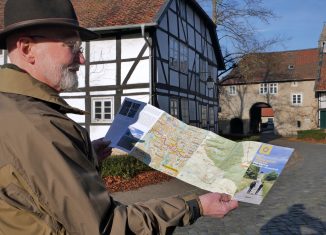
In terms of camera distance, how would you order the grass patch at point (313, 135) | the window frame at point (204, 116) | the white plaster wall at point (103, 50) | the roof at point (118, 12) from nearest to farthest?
the roof at point (118, 12) → the white plaster wall at point (103, 50) → the window frame at point (204, 116) → the grass patch at point (313, 135)

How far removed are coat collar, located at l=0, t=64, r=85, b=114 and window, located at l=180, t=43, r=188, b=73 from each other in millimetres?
18291

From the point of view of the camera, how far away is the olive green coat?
137 centimetres

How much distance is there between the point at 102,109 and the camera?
17062 mm

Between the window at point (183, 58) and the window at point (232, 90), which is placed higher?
the window at point (183, 58)

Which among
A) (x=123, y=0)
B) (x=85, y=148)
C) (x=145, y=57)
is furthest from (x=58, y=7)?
(x=123, y=0)

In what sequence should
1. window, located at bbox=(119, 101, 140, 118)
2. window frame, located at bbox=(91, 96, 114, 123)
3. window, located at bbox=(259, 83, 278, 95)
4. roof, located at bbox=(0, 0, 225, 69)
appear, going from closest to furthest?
1. window, located at bbox=(119, 101, 140, 118)
2. roof, located at bbox=(0, 0, 225, 69)
3. window frame, located at bbox=(91, 96, 114, 123)
4. window, located at bbox=(259, 83, 278, 95)

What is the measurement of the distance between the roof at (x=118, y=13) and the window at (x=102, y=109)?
8.80 ft

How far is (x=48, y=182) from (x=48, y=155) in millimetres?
85

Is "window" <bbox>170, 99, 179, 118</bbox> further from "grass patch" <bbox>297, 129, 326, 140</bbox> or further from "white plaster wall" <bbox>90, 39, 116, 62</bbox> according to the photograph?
"grass patch" <bbox>297, 129, 326, 140</bbox>

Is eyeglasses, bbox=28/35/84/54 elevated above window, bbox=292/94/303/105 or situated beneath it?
elevated above

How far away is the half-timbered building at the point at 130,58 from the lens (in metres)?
16.1

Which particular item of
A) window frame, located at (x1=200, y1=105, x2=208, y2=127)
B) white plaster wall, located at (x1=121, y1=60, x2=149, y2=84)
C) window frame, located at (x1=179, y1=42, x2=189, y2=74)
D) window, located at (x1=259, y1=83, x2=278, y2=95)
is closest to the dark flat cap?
white plaster wall, located at (x1=121, y1=60, x2=149, y2=84)

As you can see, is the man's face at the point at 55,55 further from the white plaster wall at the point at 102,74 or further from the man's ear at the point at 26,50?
the white plaster wall at the point at 102,74

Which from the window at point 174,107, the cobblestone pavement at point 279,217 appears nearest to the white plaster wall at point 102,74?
the window at point 174,107
